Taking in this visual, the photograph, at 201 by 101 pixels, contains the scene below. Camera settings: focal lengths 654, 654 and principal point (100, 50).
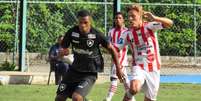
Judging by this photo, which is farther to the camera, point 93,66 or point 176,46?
point 176,46

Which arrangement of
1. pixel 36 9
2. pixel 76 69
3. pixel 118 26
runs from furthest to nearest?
pixel 36 9
pixel 118 26
pixel 76 69

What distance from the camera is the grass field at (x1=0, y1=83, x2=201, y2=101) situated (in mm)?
15601

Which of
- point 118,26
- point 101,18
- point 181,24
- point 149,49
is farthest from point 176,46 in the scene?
point 149,49

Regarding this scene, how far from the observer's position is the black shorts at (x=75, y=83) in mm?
10859

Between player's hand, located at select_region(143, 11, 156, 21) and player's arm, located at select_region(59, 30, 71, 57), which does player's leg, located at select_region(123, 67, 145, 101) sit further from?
player's arm, located at select_region(59, 30, 71, 57)

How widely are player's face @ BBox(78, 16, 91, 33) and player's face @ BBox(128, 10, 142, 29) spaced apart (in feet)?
2.38

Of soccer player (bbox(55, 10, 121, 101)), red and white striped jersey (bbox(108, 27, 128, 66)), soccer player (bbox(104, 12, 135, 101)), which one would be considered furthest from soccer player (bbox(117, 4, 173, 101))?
red and white striped jersey (bbox(108, 27, 128, 66))

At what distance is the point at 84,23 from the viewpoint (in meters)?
10.9

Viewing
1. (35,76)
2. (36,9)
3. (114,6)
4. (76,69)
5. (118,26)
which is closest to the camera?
(76,69)

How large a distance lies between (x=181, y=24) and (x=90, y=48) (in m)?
14.0

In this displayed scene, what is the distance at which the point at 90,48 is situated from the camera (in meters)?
11.0

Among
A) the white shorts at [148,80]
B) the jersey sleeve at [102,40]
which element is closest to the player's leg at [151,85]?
the white shorts at [148,80]

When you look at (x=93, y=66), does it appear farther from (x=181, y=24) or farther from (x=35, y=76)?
(x=181, y=24)

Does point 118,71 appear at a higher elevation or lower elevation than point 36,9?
lower
